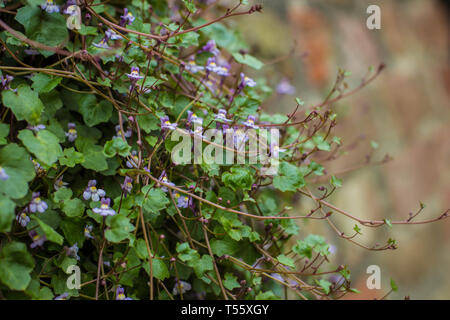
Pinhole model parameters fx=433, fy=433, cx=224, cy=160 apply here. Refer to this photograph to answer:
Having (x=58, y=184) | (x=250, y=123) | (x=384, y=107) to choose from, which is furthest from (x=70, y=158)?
(x=384, y=107)

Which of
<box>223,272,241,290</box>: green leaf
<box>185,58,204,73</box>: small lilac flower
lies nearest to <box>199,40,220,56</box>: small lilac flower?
<box>185,58,204,73</box>: small lilac flower

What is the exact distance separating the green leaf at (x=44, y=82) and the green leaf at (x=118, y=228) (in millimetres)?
204

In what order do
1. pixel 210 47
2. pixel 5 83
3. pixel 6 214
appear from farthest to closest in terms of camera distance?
pixel 210 47 < pixel 5 83 < pixel 6 214

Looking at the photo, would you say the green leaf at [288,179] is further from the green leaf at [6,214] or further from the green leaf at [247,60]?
the green leaf at [6,214]

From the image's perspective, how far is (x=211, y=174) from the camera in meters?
0.61

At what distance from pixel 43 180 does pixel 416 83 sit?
1426 mm

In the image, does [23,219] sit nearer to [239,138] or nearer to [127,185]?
[127,185]

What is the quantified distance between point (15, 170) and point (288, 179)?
37 centimetres

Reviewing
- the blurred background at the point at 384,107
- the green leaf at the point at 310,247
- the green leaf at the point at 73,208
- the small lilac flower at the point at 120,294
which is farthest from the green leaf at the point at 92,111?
the blurred background at the point at 384,107

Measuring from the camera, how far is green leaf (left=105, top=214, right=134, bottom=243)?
494 millimetres

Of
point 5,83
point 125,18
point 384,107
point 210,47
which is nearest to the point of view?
point 5,83

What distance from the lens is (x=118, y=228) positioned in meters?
0.50

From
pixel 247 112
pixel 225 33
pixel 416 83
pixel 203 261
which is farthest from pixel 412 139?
pixel 203 261
